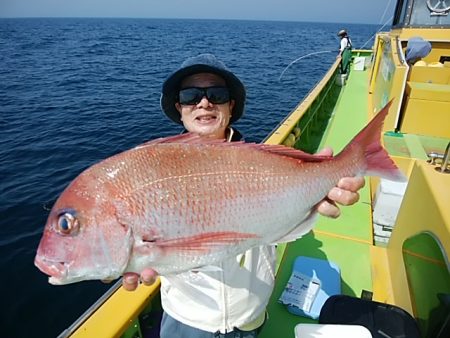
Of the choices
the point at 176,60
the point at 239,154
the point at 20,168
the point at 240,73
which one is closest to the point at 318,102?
the point at 239,154

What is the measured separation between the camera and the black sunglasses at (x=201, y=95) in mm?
1801

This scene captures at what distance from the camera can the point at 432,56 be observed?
7.29m

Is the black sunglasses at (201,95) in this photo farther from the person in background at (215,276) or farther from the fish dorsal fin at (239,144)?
the fish dorsal fin at (239,144)

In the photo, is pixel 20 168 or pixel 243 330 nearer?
pixel 243 330

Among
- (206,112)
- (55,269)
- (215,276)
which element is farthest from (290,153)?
(55,269)

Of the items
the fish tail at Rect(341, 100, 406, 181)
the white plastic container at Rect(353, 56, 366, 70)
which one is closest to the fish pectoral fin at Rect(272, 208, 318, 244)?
the fish tail at Rect(341, 100, 406, 181)

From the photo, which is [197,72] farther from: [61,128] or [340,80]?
[61,128]

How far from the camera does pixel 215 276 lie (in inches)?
62.5

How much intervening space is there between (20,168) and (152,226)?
892cm

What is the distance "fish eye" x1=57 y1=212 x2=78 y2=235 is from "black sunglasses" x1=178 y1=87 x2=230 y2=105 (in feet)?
3.05

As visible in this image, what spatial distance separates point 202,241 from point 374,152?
0.96 meters

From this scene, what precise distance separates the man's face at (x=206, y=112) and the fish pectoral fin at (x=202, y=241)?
0.70 m

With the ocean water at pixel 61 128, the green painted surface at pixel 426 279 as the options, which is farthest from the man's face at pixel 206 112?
the green painted surface at pixel 426 279

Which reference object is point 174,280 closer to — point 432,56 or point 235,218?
point 235,218
